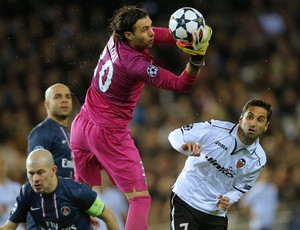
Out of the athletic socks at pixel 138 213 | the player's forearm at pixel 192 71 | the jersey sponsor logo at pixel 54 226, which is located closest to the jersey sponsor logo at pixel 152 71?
the player's forearm at pixel 192 71

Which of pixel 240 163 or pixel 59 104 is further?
pixel 59 104

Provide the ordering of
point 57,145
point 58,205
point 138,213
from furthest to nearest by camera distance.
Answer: point 57,145 < point 138,213 < point 58,205

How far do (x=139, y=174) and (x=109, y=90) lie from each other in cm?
83

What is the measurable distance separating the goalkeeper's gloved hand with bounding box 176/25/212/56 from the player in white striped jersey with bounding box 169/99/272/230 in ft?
2.83

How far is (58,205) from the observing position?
819 cm

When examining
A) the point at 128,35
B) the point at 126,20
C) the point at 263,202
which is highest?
the point at 126,20

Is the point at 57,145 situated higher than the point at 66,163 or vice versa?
the point at 57,145

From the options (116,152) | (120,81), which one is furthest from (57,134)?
(120,81)

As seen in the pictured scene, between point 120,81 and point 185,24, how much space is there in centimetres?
81

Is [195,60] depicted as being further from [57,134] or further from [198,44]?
[57,134]

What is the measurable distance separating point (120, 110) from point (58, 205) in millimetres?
1105

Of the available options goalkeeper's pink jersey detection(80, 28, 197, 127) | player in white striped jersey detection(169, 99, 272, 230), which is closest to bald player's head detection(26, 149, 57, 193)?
goalkeeper's pink jersey detection(80, 28, 197, 127)

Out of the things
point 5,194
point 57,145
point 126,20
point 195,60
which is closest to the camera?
point 195,60

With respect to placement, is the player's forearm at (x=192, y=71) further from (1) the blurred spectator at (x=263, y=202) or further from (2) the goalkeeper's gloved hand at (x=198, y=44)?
(1) the blurred spectator at (x=263, y=202)
